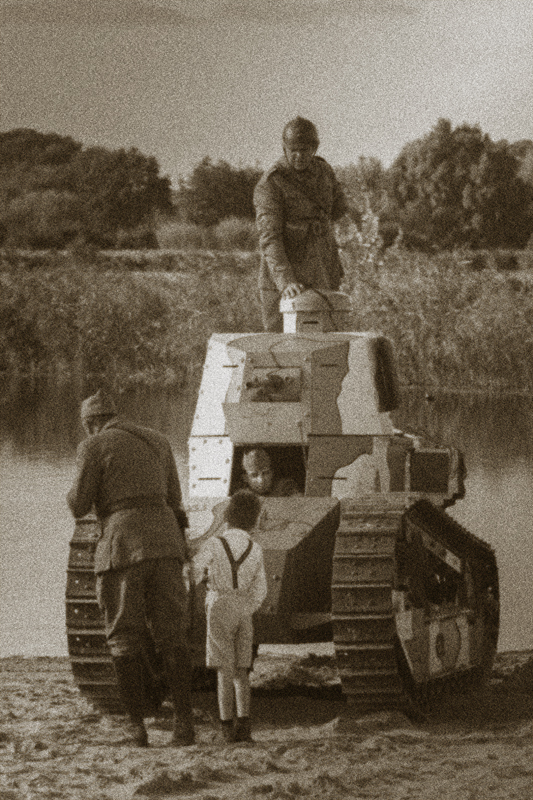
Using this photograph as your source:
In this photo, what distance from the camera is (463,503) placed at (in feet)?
66.4

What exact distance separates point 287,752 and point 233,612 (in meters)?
0.69

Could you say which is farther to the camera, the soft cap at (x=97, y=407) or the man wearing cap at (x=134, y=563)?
the soft cap at (x=97, y=407)

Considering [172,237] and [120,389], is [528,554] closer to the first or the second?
[120,389]

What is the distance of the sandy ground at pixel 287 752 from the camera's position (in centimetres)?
748

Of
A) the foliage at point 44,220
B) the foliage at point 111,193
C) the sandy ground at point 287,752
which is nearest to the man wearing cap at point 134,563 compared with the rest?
the sandy ground at point 287,752

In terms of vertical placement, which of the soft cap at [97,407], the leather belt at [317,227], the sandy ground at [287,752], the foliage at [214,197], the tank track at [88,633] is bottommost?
the sandy ground at [287,752]

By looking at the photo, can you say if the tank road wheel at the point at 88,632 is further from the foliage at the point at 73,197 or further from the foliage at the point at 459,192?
the foliage at the point at 73,197

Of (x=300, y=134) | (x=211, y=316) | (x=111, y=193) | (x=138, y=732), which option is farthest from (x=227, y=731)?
(x=111, y=193)

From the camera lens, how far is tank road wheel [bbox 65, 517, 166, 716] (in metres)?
9.17

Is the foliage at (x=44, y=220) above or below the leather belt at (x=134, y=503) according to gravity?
above

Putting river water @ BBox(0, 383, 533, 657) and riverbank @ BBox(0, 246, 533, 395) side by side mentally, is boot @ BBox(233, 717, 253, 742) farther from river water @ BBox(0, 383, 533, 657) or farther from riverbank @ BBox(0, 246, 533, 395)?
riverbank @ BBox(0, 246, 533, 395)

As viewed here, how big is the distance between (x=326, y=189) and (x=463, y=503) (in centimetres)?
982

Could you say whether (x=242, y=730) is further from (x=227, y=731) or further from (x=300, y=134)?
(x=300, y=134)

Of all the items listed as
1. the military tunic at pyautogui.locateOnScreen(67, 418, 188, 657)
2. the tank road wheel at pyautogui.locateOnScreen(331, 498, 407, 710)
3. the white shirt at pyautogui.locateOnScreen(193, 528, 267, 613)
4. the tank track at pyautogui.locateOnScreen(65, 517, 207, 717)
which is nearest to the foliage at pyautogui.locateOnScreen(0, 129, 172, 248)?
the tank track at pyautogui.locateOnScreen(65, 517, 207, 717)
